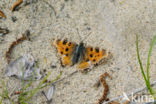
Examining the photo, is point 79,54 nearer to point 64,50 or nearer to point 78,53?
point 78,53

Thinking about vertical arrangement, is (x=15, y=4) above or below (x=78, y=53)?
above

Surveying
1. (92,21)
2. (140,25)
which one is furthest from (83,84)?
(140,25)

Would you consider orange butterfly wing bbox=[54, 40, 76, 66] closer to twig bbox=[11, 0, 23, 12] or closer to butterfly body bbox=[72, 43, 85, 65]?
butterfly body bbox=[72, 43, 85, 65]

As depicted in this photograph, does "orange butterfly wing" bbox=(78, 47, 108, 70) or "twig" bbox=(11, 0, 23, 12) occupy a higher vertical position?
"twig" bbox=(11, 0, 23, 12)

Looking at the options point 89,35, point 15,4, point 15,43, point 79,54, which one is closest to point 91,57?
point 79,54

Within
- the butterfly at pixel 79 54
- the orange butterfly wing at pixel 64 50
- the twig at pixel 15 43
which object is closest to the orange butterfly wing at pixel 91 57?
the butterfly at pixel 79 54

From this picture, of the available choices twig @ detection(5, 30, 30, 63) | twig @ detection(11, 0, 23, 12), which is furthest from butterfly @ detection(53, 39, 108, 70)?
twig @ detection(11, 0, 23, 12)
